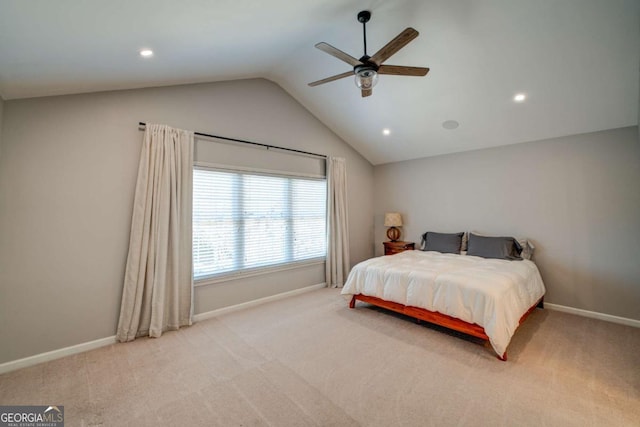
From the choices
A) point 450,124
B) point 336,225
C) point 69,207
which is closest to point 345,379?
point 336,225

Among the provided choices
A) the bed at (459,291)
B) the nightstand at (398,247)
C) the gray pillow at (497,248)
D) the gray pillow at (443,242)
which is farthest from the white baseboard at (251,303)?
the gray pillow at (497,248)

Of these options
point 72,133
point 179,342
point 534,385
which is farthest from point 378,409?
point 72,133

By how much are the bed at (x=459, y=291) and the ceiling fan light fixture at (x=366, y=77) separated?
6.92 feet

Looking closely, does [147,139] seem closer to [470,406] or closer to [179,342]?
[179,342]

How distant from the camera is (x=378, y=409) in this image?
1.78 m

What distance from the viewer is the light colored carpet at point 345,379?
1.72 meters

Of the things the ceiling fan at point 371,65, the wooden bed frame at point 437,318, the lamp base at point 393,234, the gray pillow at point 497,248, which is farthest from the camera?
the lamp base at point 393,234

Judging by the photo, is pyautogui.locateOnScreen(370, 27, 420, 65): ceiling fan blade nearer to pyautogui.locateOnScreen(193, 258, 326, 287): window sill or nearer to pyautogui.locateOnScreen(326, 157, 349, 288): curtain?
pyautogui.locateOnScreen(326, 157, 349, 288): curtain

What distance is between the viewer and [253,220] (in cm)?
378

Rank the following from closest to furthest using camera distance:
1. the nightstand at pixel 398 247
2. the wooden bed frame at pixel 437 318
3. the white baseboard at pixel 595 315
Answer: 1. the wooden bed frame at pixel 437 318
2. the white baseboard at pixel 595 315
3. the nightstand at pixel 398 247

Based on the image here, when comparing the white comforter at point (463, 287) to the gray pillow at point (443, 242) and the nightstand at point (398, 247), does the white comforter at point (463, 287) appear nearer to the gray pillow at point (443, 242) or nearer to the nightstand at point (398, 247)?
the gray pillow at point (443, 242)

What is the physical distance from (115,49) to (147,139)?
96cm

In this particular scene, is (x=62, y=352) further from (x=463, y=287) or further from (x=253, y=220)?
(x=463, y=287)

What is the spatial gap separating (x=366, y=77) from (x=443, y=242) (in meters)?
3.20
